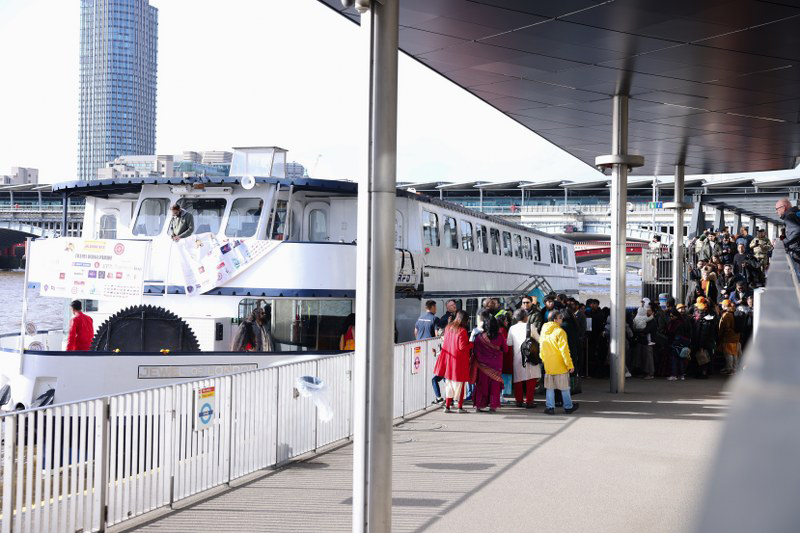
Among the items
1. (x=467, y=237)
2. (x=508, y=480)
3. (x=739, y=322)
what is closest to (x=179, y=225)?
(x=508, y=480)

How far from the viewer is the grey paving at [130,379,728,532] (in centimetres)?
781

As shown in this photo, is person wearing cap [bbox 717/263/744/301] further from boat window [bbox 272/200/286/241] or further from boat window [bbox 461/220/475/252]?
boat window [bbox 272/200/286/241]

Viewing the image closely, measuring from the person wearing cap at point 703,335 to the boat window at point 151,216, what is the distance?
11.3m

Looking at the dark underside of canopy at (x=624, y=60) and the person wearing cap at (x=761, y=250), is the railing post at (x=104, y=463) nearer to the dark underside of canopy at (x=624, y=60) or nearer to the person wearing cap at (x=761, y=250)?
the dark underside of canopy at (x=624, y=60)

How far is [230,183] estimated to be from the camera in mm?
15211

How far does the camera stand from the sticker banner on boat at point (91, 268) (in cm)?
1395

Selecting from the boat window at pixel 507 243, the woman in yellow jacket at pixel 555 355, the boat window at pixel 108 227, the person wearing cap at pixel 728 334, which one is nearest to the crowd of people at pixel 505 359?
the woman in yellow jacket at pixel 555 355

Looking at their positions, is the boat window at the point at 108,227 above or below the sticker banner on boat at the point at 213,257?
above

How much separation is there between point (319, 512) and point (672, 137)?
1545cm

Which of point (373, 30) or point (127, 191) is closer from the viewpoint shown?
point (373, 30)

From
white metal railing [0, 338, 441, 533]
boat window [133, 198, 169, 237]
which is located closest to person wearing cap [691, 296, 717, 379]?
white metal railing [0, 338, 441, 533]

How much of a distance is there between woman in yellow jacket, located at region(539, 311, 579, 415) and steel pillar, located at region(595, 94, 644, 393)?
2878mm

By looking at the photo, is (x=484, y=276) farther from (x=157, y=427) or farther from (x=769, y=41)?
(x=157, y=427)

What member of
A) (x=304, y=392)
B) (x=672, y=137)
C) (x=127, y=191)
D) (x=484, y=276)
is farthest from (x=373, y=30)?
(x=484, y=276)
